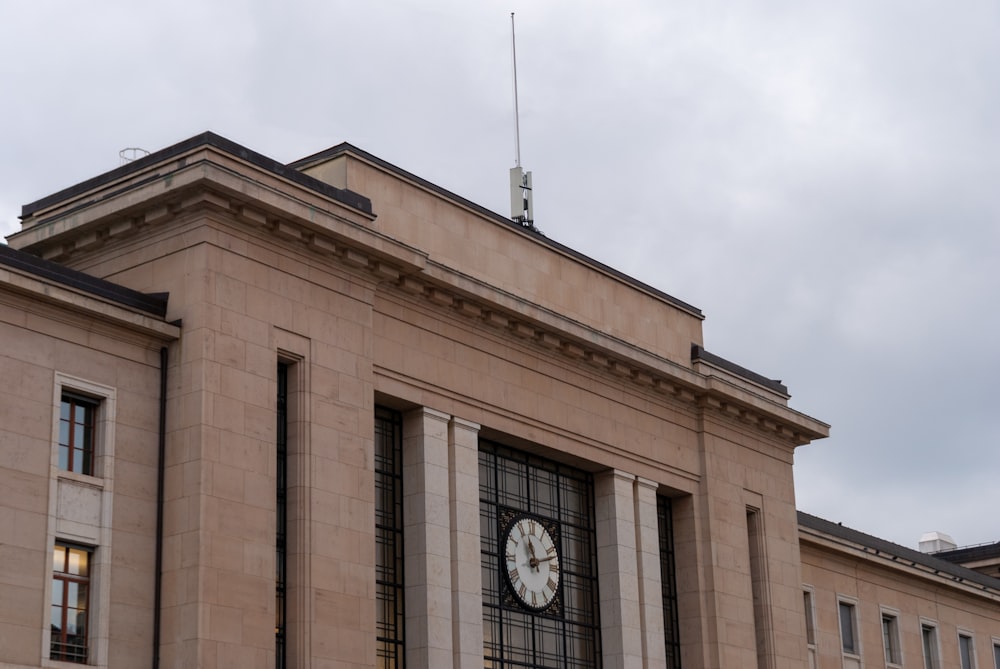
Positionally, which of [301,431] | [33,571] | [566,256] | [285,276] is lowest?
[33,571]

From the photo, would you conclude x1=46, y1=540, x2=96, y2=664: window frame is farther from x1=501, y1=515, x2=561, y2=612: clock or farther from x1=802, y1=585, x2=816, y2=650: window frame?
x1=802, y1=585, x2=816, y2=650: window frame

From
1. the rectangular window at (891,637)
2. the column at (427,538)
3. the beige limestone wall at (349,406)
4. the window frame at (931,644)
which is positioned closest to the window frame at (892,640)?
the rectangular window at (891,637)

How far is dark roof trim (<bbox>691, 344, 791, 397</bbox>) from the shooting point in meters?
44.6

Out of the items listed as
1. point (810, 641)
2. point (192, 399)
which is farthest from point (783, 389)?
point (192, 399)

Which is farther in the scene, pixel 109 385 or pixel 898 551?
pixel 898 551

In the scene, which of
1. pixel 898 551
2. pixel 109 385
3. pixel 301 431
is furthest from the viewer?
pixel 898 551

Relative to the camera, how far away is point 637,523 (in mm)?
41375

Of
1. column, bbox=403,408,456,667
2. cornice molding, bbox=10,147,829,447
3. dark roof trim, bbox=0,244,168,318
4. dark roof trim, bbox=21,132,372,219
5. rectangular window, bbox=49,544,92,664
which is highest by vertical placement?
dark roof trim, bbox=21,132,372,219

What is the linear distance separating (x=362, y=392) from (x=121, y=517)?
5927mm

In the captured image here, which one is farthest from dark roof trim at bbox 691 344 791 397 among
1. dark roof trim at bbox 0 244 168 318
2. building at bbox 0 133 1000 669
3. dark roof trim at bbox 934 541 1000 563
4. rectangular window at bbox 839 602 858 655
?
dark roof trim at bbox 934 541 1000 563

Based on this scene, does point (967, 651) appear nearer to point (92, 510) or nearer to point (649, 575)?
point (649, 575)

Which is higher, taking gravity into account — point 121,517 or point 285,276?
point 285,276

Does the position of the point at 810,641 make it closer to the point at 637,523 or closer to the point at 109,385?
the point at 637,523

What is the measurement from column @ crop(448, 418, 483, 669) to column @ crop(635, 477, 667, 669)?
5.86m
